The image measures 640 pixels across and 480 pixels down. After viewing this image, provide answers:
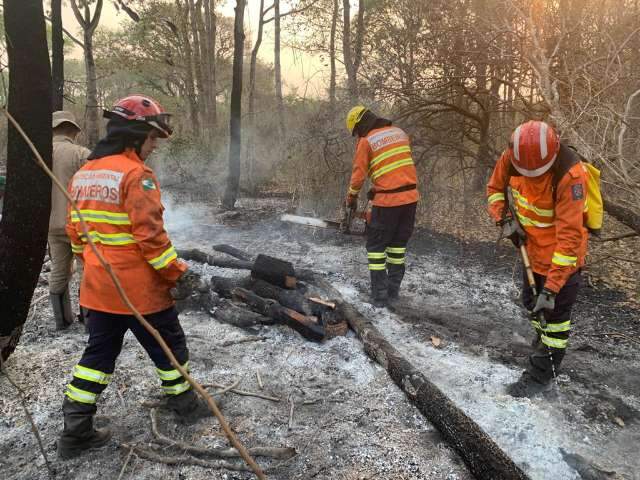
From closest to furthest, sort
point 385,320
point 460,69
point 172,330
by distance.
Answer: point 172,330
point 385,320
point 460,69

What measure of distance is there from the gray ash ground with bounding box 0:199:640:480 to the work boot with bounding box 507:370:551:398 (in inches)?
2.7

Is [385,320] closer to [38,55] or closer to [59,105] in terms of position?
[38,55]

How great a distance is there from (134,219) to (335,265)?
13.9 ft

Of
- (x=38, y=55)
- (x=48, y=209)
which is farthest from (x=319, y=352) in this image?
(x=38, y=55)

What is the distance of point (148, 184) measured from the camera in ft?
7.55

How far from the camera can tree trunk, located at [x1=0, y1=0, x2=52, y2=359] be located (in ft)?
8.56

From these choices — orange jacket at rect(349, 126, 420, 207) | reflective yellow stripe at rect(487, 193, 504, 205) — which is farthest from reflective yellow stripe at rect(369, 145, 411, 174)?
reflective yellow stripe at rect(487, 193, 504, 205)

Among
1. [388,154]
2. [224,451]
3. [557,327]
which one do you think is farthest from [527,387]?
[388,154]

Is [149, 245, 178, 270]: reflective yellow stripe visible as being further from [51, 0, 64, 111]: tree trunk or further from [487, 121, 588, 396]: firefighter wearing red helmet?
[51, 0, 64, 111]: tree trunk

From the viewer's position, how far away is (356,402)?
9.94 ft

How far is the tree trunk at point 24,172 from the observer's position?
2609mm

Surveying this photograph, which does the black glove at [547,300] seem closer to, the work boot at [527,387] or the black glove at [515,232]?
the black glove at [515,232]

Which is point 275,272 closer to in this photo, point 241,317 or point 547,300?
point 241,317

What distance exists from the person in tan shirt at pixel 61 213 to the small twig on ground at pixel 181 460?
200cm
